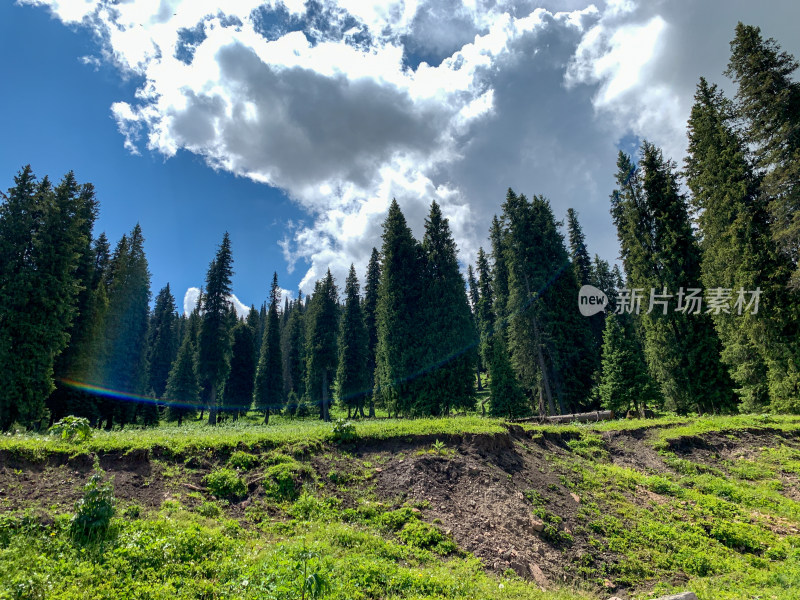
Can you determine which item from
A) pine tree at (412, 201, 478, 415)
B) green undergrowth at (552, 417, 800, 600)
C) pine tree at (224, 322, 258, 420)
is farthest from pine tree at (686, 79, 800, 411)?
pine tree at (224, 322, 258, 420)

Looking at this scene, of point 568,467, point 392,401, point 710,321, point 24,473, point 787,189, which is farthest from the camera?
point 392,401

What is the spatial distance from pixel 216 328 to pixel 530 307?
96.9ft

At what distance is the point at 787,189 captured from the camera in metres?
19.6

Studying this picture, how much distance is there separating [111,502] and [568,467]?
12.5m

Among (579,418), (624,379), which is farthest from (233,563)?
(624,379)

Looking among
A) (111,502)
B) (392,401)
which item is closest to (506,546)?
(111,502)

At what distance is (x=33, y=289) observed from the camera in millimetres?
21219

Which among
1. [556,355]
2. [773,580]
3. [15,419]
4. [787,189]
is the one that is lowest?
[773,580]

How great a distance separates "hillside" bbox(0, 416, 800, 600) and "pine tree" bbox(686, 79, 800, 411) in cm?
903

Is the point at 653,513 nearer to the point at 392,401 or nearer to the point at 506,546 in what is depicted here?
the point at 506,546

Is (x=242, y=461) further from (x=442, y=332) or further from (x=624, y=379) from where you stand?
(x=624, y=379)

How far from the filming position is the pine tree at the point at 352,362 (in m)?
42.6

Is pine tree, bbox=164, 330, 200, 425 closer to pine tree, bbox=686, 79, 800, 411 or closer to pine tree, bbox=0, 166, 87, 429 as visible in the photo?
pine tree, bbox=0, 166, 87, 429

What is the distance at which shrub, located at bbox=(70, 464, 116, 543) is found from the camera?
659cm
